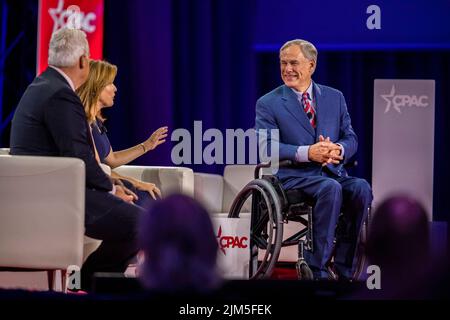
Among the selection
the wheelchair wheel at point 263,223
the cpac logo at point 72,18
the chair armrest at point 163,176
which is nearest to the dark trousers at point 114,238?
the wheelchair wheel at point 263,223

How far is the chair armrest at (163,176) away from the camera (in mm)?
4188

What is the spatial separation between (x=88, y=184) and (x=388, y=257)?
84.6 inches

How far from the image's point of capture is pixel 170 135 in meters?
5.79

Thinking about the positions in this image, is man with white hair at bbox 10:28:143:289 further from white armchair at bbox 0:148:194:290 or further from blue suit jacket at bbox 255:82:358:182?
blue suit jacket at bbox 255:82:358:182

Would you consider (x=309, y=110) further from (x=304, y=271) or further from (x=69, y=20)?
(x=69, y=20)

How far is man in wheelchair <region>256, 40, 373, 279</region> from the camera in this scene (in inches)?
129

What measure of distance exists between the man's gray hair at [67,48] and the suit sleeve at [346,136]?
3.86 feet

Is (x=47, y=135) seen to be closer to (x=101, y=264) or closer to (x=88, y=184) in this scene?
(x=88, y=184)

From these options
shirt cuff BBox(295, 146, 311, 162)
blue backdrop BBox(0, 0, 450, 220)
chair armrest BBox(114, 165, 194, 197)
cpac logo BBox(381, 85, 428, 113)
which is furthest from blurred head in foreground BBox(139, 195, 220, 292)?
blue backdrop BBox(0, 0, 450, 220)

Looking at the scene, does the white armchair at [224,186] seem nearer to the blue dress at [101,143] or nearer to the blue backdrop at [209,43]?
the blue backdrop at [209,43]

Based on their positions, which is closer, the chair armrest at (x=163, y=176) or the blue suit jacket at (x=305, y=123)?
the blue suit jacket at (x=305, y=123)

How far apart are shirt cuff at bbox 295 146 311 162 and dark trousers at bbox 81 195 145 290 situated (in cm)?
78

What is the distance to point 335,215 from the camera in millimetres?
3271

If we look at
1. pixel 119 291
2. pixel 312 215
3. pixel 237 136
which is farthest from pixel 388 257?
pixel 237 136
